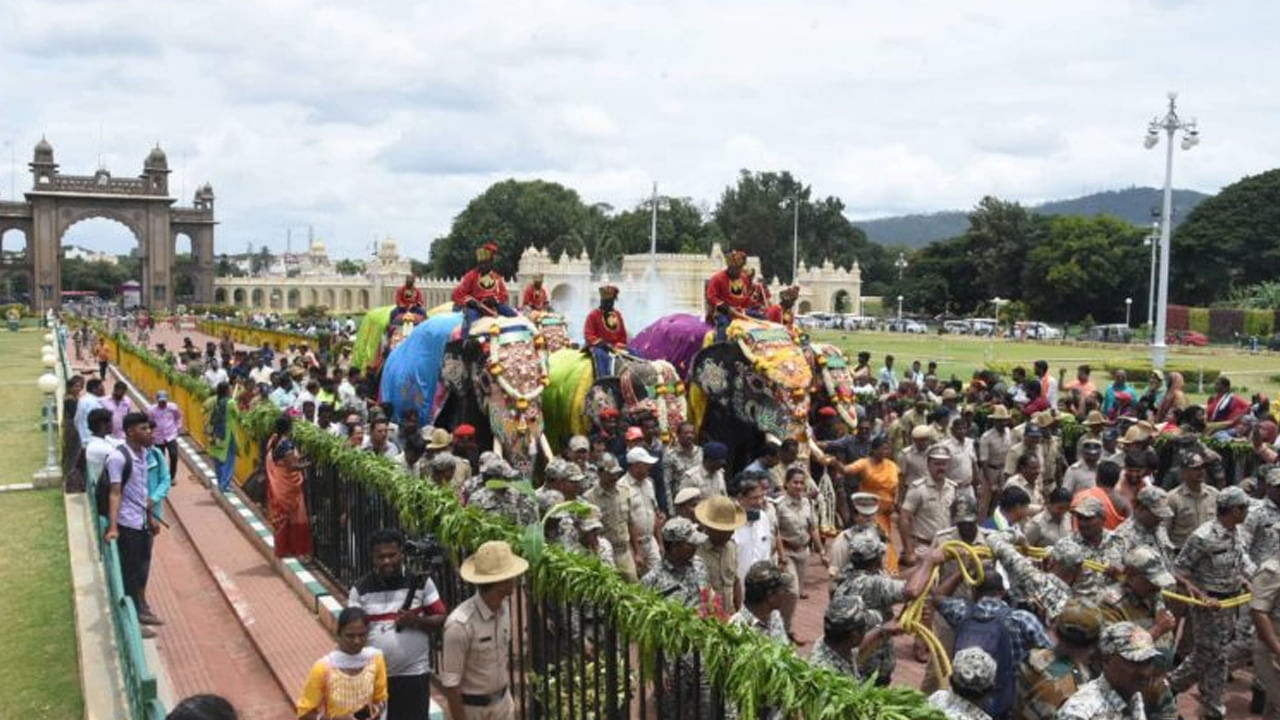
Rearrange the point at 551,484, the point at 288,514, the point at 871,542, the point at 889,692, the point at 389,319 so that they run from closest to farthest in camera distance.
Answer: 1. the point at 889,692
2. the point at 871,542
3. the point at 551,484
4. the point at 288,514
5. the point at 389,319

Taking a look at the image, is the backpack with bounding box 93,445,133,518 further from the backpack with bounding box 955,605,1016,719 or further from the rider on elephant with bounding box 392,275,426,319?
the rider on elephant with bounding box 392,275,426,319

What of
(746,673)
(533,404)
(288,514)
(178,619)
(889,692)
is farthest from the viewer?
(533,404)

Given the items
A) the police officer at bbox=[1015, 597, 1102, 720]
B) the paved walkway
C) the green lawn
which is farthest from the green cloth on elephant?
the police officer at bbox=[1015, 597, 1102, 720]

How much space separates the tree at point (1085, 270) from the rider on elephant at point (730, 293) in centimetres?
6357

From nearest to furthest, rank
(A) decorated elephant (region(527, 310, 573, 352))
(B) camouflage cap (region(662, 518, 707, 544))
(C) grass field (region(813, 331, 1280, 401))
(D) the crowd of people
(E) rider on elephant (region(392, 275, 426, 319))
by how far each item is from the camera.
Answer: (D) the crowd of people, (B) camouflage cap (region(662, 518, 707, 544)), (A) decorated elephant (region(527, 310, 573, 352)), (E) rider on elephant (region(392, 275, 426, 319)), (C) grass field (region(813, 331, 1280, 401))

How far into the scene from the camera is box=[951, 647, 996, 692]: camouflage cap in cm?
418

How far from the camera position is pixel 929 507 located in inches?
336

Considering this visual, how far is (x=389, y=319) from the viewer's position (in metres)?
18.5

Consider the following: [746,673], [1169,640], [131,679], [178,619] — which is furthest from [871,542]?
[178,619]

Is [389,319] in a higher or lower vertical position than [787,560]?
higher

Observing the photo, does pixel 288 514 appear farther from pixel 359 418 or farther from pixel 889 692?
pixel 889 692

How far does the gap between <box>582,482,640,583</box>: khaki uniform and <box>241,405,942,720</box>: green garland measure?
1.02 metres

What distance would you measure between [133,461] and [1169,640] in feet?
22.7

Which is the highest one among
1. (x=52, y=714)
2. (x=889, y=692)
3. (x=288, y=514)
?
(x=889, y=692)
